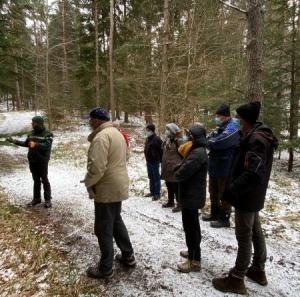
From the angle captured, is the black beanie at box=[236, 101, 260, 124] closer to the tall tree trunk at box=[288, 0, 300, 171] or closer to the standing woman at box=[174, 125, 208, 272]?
the standing woman at box=[174, 125, 208, 272]

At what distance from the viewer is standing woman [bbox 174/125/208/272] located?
3416 millimetres

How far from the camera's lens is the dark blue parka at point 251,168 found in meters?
2.72

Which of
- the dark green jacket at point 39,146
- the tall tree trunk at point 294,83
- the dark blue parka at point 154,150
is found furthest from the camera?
the tall tree trunk at point 294,83

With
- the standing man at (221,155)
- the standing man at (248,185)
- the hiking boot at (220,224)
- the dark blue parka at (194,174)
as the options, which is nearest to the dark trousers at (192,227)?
the dark blue parka at (194,174)

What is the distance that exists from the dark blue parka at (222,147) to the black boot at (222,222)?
849 millimetres

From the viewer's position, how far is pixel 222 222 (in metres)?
5.01

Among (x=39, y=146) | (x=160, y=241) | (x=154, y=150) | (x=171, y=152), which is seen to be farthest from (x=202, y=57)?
(x=160, y=241)

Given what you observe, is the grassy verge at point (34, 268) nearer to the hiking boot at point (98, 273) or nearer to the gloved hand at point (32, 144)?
the hiking boot at point (98, 273)

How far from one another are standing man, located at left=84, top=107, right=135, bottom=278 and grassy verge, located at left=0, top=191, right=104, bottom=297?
0.93 feet

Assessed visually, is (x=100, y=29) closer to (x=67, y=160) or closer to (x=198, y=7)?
(x=198, y=7)

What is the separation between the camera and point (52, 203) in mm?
6371

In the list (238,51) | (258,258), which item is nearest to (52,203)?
(258,258)

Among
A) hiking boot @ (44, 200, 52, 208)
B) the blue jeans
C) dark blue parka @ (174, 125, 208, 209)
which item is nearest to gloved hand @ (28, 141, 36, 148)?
hiking boot @ (44, 200, 52, 208)

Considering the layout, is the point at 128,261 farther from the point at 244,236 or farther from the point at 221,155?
the point at 221,155
